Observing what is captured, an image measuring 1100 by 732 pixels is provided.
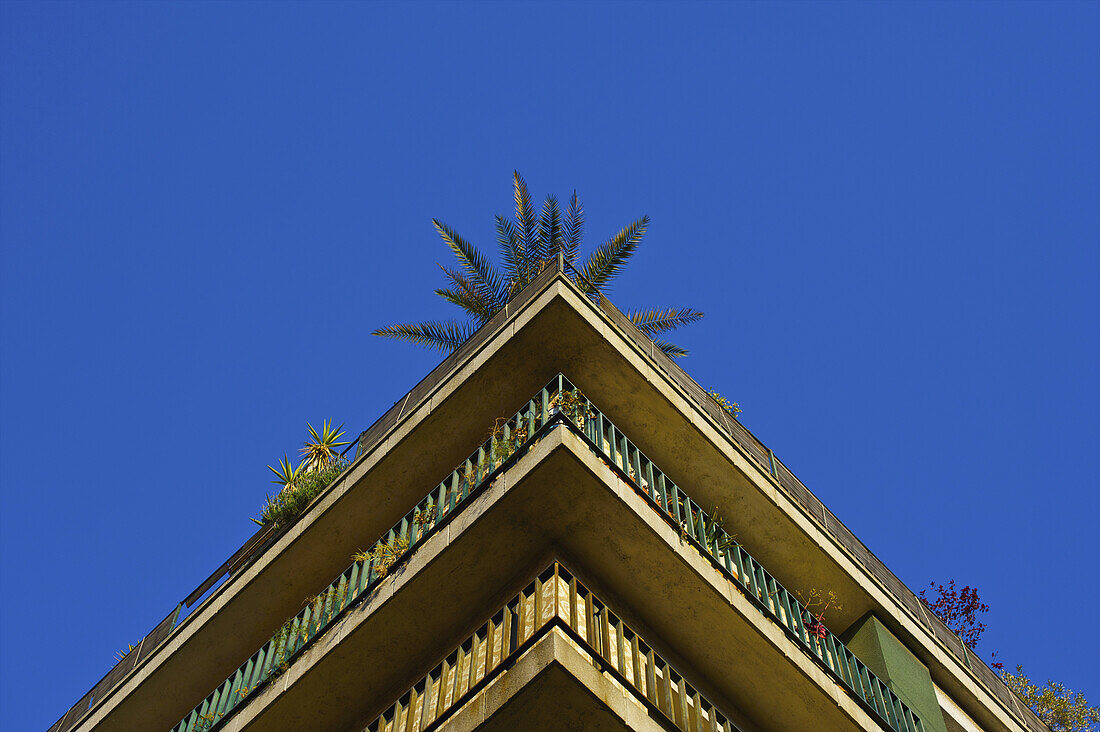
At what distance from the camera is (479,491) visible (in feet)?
38.5

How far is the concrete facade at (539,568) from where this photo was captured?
37.0ft

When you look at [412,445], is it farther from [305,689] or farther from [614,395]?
[305,689]

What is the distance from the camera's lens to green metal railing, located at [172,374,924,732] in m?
11.9

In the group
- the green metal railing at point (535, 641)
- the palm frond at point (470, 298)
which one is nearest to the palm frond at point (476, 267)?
the palm frond at point (470, 298)

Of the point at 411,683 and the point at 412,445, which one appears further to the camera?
the point at 412,445

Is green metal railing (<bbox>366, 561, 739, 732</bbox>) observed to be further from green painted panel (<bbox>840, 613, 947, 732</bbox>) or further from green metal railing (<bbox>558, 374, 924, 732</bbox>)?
green painted panel (<bbox>840, 613, 947, 732</bbox>)

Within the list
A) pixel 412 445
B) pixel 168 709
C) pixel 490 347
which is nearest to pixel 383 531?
pixel 412 445

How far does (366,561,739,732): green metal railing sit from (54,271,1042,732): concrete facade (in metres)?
0.23

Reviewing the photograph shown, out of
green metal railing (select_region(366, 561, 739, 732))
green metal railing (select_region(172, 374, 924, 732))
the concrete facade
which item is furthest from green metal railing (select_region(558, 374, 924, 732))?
green metal railing (select_region(366, 561, 739, 732))

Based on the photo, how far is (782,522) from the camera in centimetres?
1474

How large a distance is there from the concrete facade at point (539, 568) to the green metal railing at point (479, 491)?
0.19 m

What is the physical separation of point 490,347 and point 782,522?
14.7 ft

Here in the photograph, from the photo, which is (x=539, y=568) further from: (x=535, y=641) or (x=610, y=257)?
(x=610, y=257)

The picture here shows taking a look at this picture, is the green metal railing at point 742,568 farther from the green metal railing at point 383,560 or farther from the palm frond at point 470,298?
the palm frond at point 470,298
